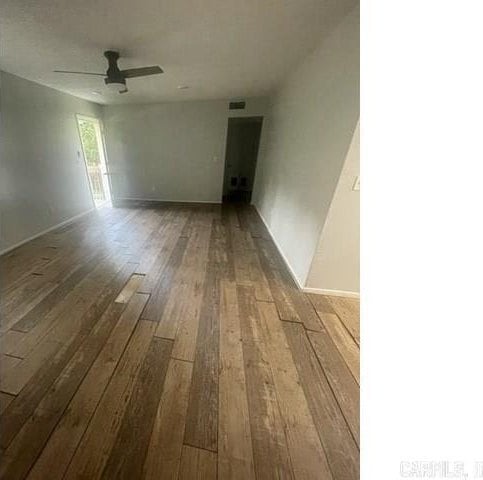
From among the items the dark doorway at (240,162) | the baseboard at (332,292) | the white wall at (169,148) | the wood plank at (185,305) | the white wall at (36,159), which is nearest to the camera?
the wood plank at (185,305)

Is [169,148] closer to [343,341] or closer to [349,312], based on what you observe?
[349,312]

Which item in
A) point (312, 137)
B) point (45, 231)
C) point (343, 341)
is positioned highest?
point (312, 137)

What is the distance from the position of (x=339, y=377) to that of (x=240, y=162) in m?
6.08

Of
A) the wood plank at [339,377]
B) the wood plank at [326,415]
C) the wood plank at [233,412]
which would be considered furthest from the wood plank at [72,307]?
the wood plank at [339,377]

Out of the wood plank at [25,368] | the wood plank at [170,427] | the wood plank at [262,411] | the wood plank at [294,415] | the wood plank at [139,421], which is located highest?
the wood plank at [294,415]

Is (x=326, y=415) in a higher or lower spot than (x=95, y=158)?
lower

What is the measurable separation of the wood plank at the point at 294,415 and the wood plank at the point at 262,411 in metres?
0.03

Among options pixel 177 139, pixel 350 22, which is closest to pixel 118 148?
pixel 177 139

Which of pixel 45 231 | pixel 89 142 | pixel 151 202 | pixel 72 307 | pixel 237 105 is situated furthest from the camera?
pixel 151 202

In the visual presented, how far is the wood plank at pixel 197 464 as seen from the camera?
995 millimetres

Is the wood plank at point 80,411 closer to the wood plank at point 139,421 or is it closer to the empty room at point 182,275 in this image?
the empty room at point 182,275

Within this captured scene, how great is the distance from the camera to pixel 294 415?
123 centimetres

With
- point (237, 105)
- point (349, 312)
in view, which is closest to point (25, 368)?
point (349, 312)

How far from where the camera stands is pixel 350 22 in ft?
5.09
